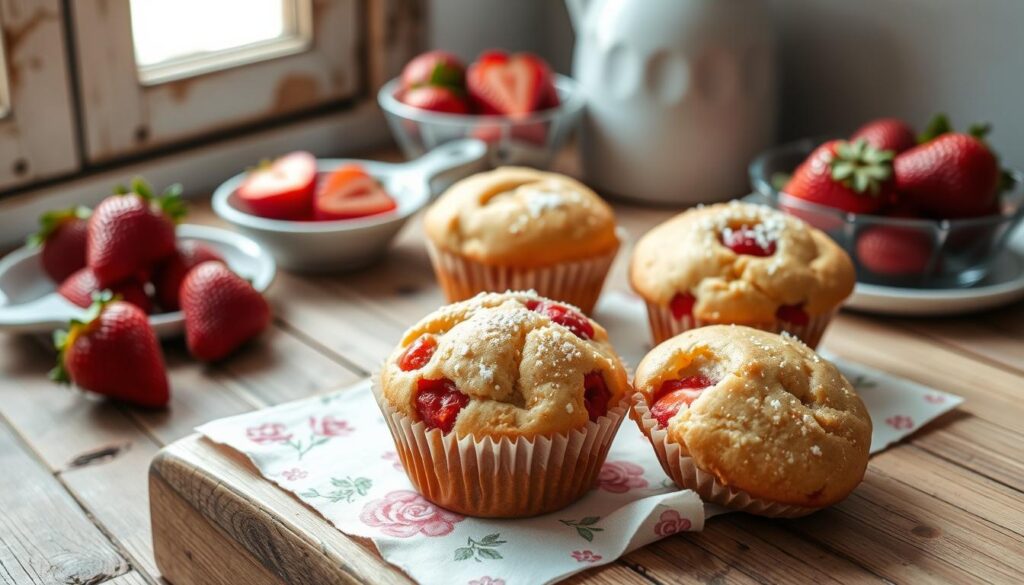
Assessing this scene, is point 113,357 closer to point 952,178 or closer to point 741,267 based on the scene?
point 741,267

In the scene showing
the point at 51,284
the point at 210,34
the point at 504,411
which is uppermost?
the point at 210,34

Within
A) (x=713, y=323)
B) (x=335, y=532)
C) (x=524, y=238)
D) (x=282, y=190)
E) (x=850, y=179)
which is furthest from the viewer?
(x=282, y=190)

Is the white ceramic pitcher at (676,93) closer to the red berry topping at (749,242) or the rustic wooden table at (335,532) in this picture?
the rustic wooden table at (335,532)

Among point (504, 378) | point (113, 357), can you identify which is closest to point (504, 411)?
point (504, 378)

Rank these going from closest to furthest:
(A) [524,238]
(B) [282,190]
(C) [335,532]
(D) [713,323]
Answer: (C) [335,532], (D) [713,323], (A) [524,238], (B) [282,190]

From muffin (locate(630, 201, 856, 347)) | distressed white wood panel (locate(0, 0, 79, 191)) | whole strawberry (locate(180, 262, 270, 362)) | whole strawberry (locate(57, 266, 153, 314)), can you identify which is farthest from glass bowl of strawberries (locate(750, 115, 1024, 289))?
distressed white wood panel (locate(0, 0, 79, 191))

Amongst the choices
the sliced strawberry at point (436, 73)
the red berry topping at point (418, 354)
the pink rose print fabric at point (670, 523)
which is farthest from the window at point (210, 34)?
the pink rose print fabric at point (670, 523)

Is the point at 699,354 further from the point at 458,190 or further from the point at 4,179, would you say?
the point at 4,179

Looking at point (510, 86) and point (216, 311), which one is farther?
point (510, 86)
